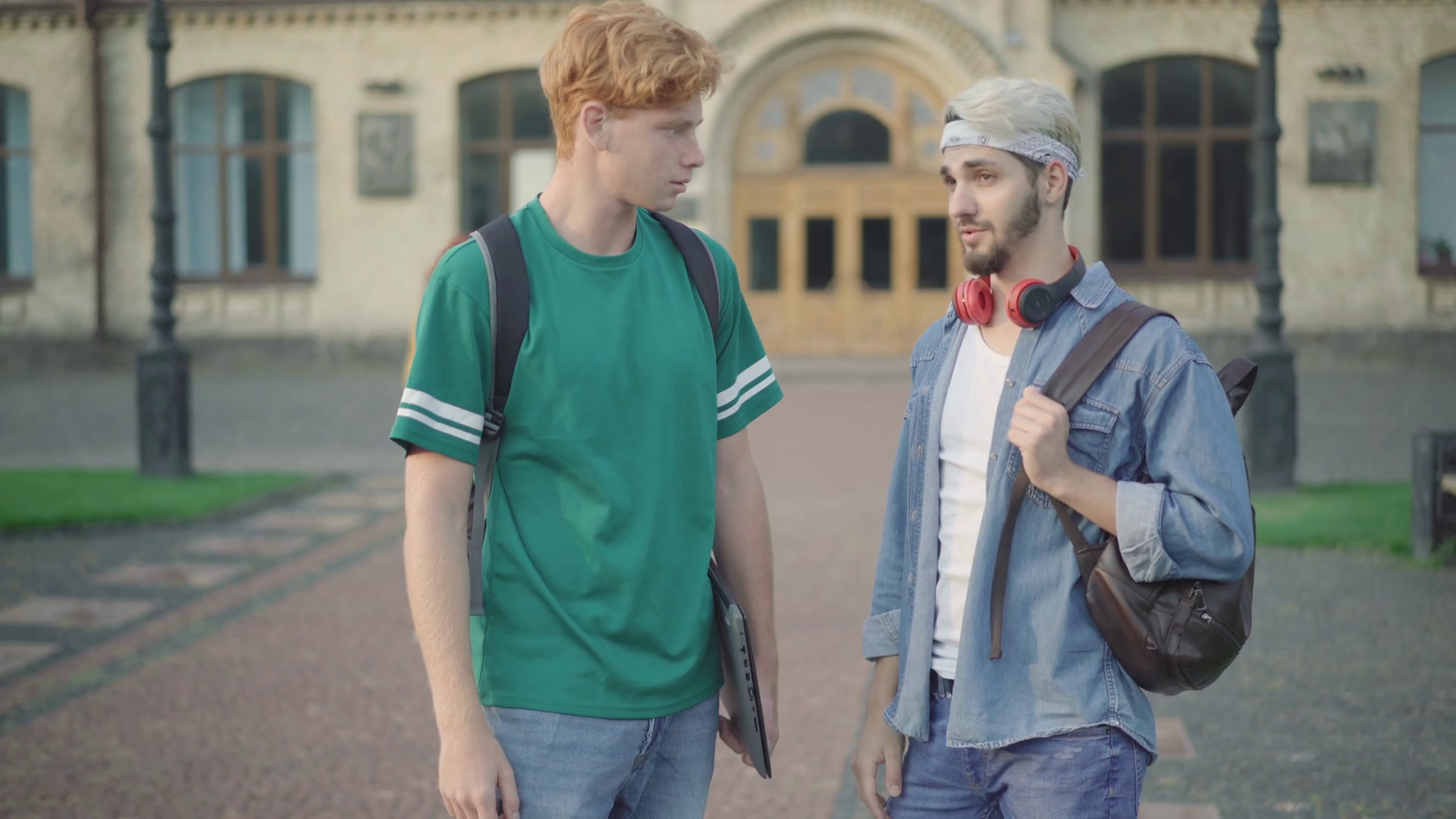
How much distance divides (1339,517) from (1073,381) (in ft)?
25.1

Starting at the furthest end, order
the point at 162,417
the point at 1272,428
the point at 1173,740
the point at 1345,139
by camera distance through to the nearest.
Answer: the point at 1345,139, the point at 162,417, the point at 1272,428, the point at 1173,740

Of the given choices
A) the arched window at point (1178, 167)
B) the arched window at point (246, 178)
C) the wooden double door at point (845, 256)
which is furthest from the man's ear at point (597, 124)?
the arched window at point (246, 178)

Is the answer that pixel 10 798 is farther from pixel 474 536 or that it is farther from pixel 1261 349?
pixel 1261 349

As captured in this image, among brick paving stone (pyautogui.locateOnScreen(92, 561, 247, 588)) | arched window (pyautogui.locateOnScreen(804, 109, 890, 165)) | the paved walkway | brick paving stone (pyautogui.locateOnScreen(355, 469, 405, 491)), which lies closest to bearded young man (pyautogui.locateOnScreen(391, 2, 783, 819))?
the paved walkway

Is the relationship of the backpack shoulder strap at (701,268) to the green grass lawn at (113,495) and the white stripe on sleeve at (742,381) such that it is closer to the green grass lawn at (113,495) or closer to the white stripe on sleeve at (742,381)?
the white stripe on sleeve at (742,381)

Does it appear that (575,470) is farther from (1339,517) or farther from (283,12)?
(283,12)

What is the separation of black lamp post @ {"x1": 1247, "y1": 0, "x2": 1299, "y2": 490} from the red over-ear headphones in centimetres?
812

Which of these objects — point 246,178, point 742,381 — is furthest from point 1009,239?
point 246,178

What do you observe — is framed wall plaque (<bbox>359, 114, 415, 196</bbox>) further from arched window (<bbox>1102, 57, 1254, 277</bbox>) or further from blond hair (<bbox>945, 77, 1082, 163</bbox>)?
blond hair (<bbox>945, 77, 1082, 163</bbox>)

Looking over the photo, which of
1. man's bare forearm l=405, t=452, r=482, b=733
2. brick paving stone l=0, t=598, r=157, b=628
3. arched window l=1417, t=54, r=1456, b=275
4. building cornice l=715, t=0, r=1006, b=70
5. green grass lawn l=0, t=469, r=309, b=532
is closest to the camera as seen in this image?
man's bare forearm l=405, t=452, r=482, b=733

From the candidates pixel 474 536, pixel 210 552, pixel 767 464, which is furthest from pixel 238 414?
pixel 474 536

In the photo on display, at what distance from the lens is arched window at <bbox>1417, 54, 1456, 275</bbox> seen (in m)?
23.2

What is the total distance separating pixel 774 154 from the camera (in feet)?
79.7

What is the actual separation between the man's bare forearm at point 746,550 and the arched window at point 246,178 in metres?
23.3
